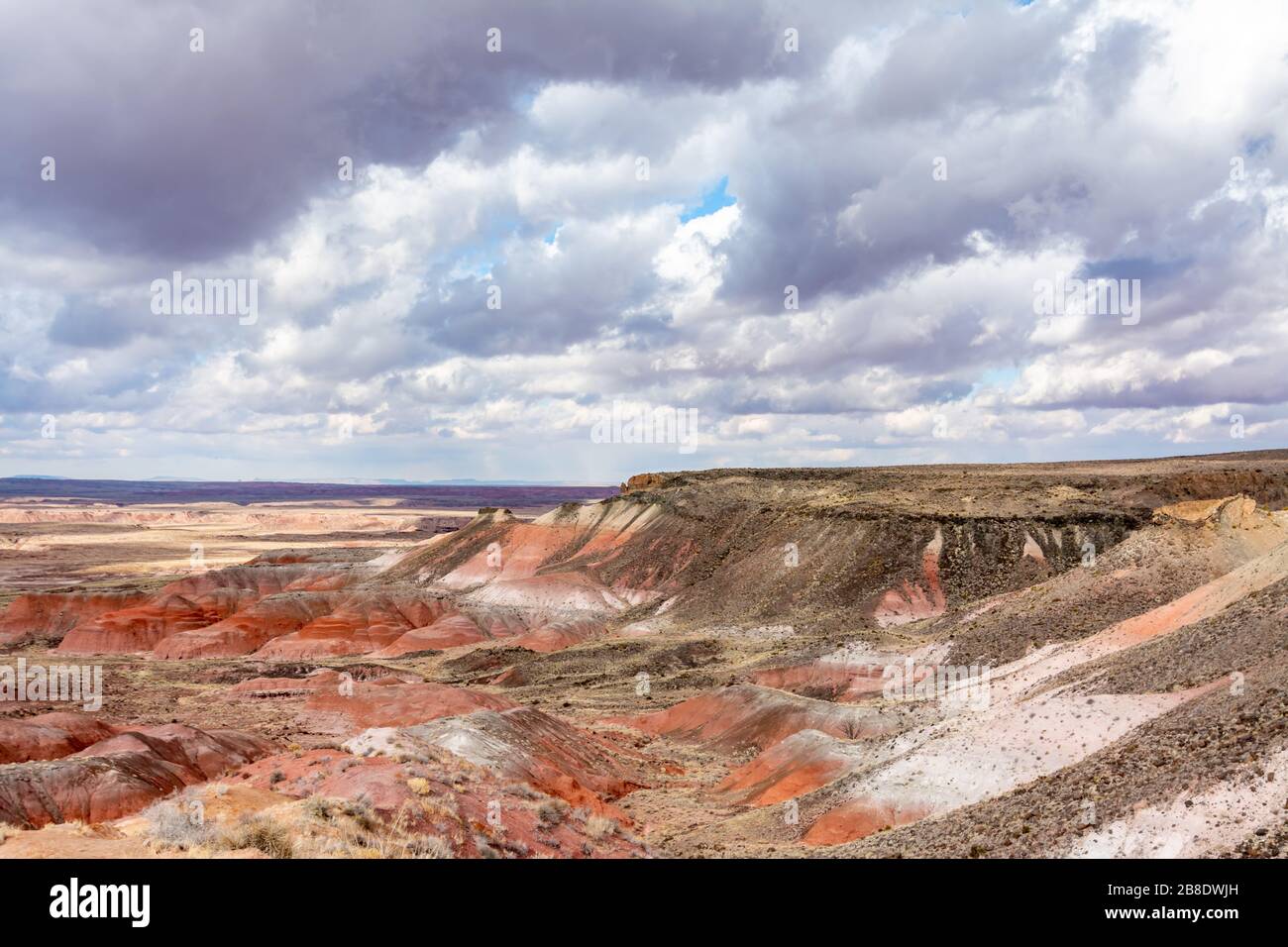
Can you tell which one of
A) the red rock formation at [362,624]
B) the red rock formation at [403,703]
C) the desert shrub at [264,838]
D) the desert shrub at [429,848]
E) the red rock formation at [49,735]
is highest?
the desert shrub at [264,838]

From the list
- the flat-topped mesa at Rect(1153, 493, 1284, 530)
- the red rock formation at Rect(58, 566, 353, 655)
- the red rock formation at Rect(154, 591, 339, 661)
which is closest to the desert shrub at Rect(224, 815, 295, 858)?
the flat-topped mesa at Rect(1153, 493, 1284, 530)

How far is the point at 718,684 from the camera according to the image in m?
48.1

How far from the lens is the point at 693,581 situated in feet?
245

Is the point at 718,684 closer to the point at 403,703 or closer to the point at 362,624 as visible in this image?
Result: the point at 403,703

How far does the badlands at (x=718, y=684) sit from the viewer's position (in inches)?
628

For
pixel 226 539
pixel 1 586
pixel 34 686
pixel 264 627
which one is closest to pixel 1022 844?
pixel 34 686

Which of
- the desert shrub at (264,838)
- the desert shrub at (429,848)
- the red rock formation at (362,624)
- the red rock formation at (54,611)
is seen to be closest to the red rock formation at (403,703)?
the desert shrub at (429,848)

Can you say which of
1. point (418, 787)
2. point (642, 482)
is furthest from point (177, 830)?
point (642, 482)

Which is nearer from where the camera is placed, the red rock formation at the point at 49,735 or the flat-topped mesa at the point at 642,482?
the red rock formation at the point at 49,735

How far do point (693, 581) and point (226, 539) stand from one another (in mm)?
138885

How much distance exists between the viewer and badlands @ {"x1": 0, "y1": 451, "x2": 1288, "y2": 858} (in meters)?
16.0

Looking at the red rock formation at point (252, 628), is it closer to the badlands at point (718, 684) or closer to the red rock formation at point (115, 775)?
the badlands at point (718, 684)
